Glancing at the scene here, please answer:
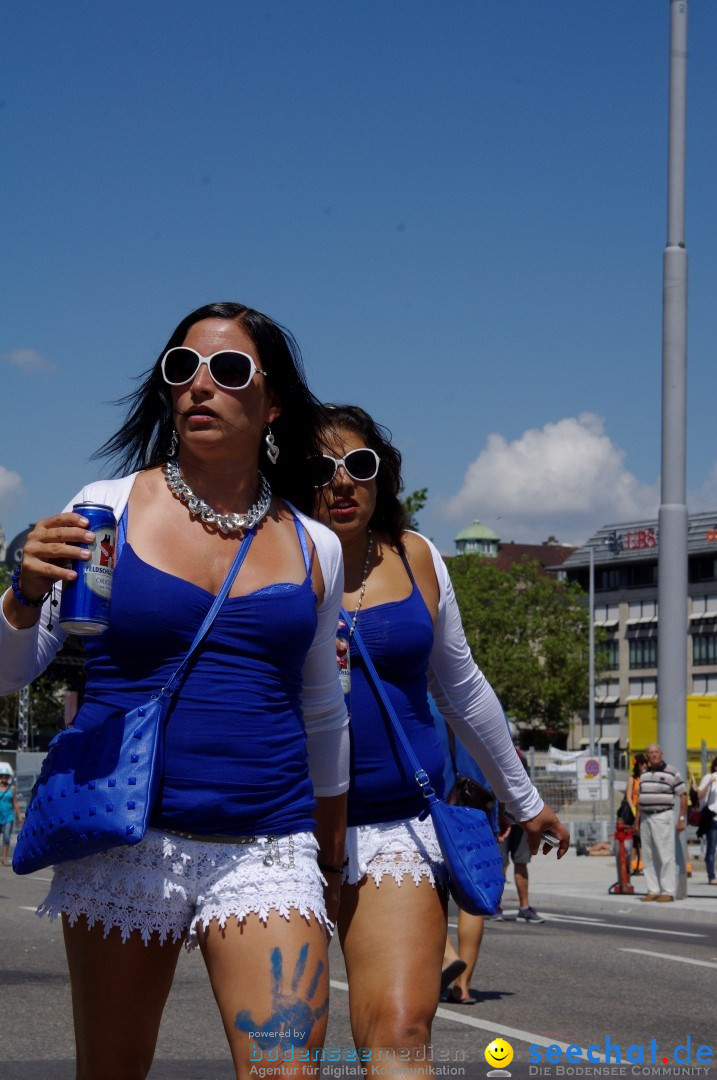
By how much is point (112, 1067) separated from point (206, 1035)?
14.5 ft

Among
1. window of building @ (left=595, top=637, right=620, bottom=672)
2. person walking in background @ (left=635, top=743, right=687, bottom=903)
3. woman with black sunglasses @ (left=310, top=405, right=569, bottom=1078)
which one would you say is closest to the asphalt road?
woman with black sunglasses @ (left=310, top=405, right=569, bottom=1078)

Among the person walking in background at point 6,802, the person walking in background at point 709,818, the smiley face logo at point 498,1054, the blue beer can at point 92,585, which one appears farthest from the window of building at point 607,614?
the blue beer can at point 92,585

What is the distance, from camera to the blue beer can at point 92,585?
3.03 m

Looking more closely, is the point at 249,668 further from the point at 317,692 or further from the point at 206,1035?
the point at 206,1035

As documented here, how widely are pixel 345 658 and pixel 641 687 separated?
118691 mm

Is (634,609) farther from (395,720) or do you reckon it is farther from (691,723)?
(395,720)

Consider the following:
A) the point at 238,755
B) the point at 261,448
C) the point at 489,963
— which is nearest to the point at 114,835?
the point at 238,755

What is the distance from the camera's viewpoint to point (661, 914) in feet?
57.4

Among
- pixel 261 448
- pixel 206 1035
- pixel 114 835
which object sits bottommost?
pixel 206 1035

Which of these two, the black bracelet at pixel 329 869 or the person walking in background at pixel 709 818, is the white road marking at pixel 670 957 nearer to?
the black bracelet at pixel 329 869

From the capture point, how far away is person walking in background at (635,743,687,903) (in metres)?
18.3

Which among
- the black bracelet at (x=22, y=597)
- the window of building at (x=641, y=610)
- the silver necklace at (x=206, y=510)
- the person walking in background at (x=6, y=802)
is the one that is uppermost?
the window of building at (x=641, y=610)

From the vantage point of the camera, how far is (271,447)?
146 inches

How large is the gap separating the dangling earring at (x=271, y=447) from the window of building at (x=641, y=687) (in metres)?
117
